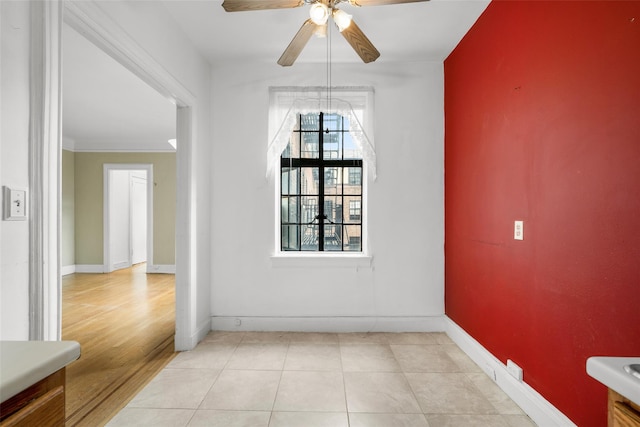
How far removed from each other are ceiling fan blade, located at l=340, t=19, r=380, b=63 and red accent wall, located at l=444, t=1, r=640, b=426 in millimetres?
860

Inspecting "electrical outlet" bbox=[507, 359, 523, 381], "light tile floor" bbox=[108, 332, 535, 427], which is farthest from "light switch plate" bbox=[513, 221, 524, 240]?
"light tile floor" bbox=[108, 332, 535, 427]

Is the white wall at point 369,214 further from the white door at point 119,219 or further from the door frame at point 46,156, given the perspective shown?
the white door at point 119,219

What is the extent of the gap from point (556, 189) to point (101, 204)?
7249 mm

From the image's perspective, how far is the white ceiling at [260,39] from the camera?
2.39m

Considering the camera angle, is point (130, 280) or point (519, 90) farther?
point (130, 280)

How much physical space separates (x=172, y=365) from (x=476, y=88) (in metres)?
3.09

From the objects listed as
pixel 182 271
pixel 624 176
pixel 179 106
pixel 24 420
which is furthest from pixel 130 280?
pixel 624 176

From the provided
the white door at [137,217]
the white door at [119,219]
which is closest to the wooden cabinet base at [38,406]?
the white door at [119,219]

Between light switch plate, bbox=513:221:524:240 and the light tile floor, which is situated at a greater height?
light switch plate, bbox=513:221:524:240

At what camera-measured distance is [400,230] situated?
319 centimetres

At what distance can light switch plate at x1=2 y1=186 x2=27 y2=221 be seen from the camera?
1171 millimetres

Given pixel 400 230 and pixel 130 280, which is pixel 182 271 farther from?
pixel 130 280

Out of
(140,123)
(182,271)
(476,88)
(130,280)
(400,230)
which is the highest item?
(140,123)

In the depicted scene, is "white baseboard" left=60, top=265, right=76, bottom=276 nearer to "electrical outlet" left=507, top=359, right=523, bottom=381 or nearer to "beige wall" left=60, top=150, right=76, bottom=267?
"beige wall" left=60, top=150, right=76, bottom=267
